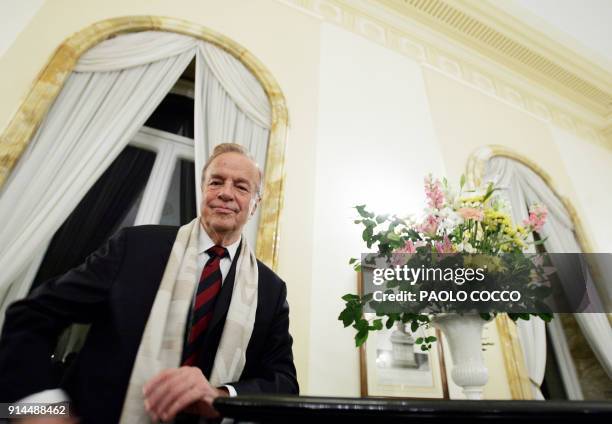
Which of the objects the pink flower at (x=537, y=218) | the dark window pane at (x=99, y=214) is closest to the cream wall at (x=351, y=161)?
the pink flower at (x=537, y=218)

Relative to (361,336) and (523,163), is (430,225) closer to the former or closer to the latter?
(361,336)

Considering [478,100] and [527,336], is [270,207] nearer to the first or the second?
[527,336]

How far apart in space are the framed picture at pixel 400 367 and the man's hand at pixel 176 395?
138cm

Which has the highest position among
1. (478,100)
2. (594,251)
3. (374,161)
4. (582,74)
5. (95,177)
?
(582,74)

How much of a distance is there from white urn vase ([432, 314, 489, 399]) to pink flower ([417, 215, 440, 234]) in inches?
14.7

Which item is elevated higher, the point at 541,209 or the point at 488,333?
the point at 541,209

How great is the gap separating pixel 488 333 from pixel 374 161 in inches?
59.4

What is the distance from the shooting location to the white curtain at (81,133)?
150 cm

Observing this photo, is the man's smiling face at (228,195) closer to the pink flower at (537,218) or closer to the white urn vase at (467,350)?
the white urn vase at (467,350)

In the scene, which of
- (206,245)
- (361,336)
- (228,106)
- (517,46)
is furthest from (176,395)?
(517,46)

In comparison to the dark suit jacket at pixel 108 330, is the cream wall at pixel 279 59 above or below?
above

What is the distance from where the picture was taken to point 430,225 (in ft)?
5.01

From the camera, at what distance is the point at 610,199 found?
13.3 feet

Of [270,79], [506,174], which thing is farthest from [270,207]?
[506,174]
